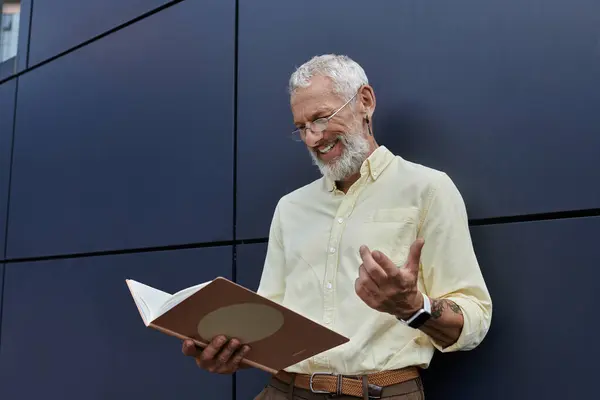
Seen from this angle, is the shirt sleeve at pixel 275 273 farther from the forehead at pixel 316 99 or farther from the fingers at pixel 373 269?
the fingers at pixel 373 269

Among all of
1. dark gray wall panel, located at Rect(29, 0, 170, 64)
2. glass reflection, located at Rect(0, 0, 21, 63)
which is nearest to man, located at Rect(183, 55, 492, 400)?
dark gray wall panel, located at Rect(29, 0, 170, 64)

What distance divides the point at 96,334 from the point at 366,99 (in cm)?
234

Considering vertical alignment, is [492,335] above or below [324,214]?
below

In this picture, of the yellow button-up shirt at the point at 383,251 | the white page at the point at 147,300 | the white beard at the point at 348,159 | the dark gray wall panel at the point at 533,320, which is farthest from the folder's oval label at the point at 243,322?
the dark gray wall panel at the point at 533,320

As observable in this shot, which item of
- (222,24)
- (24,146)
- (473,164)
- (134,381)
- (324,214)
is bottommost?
(134,381)

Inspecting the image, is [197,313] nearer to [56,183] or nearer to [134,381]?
[134,381]

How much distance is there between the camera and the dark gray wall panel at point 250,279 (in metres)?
2.92

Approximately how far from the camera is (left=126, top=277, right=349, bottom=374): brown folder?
1768 millimetres

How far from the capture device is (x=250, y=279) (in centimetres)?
306

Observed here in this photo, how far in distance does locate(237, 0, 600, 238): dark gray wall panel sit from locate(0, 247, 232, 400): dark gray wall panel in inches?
29.4

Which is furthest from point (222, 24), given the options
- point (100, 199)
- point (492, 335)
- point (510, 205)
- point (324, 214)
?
point (492, 335)

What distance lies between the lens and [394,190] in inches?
85.7

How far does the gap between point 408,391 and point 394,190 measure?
2.11ft

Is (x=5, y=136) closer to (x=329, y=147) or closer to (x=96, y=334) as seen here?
(x=96, y=334)
